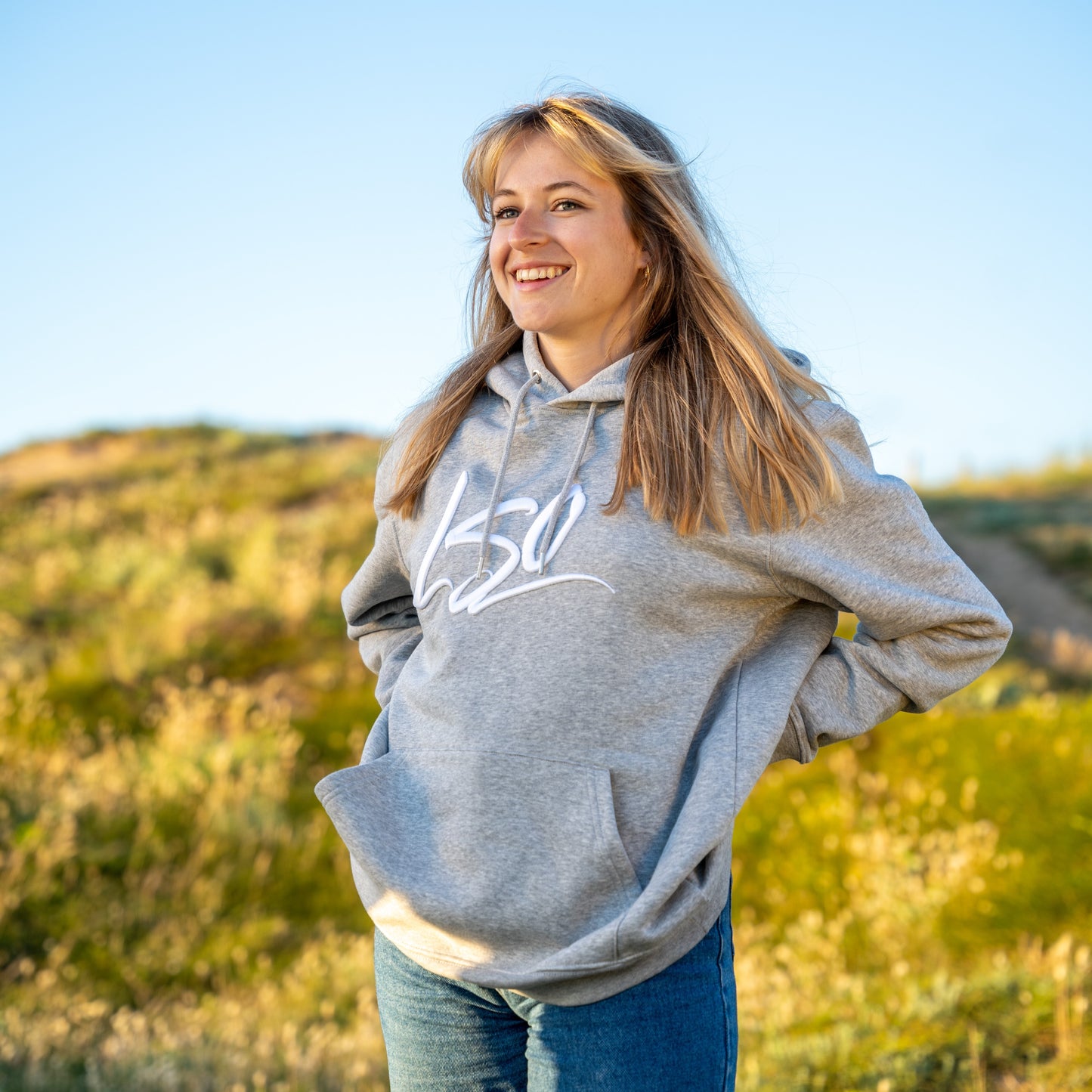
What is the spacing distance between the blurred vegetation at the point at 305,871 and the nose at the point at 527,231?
2.50m

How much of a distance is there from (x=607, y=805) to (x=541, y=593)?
0.40 m

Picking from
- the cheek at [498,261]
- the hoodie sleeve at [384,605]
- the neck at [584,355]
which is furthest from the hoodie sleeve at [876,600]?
the hoodie sleeve at [384,605]

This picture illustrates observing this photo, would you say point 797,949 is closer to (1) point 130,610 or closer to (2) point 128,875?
(2) point 128,875

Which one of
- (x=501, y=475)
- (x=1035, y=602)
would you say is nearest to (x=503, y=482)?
(x=501, y=475)

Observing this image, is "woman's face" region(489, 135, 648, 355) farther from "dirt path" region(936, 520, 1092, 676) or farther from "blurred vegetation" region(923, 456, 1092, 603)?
"blurred vegetation" region(923, 456, 1092, 603)

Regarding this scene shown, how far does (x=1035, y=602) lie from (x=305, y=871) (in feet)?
34.0

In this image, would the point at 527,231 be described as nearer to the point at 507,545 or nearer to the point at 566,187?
the point at 566,187

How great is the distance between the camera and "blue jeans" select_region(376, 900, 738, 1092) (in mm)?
1797

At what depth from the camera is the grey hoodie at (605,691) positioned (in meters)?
1.83

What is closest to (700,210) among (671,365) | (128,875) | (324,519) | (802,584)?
(671,365)

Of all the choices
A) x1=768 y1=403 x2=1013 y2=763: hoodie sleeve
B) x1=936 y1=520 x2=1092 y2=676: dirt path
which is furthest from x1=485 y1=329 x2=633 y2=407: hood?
x1=936 y1=520 x2=1092 y2=676: dirt path

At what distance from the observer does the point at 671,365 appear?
2062 millimetres

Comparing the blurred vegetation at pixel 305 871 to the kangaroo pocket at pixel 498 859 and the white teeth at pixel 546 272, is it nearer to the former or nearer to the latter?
the kangaroo pocket at pixel 498 859

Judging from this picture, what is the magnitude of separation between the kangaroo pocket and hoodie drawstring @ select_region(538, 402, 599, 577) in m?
0.37
